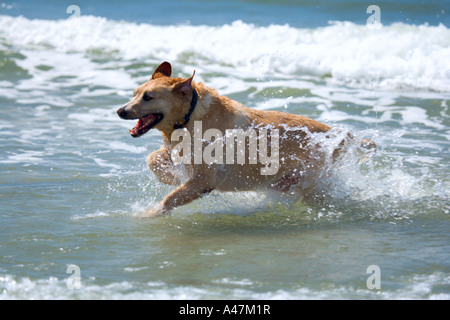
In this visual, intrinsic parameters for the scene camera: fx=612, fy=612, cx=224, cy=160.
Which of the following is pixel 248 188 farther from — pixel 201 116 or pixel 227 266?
pixel 227 266

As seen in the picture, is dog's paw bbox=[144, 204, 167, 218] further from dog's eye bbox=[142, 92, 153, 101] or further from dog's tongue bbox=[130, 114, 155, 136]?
dog's eye bbox=[142, 92, 153, 101]

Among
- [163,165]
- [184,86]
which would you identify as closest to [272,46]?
[163,165]

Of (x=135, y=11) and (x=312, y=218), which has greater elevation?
(x=135, y=11)

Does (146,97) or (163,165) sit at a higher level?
(146,97)

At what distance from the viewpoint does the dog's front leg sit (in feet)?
18.4

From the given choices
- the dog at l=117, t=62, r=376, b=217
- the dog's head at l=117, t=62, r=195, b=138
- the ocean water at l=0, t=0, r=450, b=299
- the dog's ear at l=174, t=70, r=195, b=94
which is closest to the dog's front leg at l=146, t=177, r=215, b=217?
the dog at l=117, t=62, r=376, b=217

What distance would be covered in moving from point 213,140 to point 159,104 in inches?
23.9

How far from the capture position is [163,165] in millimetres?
6035

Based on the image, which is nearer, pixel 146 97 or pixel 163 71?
pixel 146 97

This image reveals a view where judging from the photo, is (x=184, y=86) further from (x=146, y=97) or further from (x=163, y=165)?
(x=163, y=165)

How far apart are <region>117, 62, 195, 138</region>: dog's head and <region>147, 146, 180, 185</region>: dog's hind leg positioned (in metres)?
0.53

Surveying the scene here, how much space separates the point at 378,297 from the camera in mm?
3980
